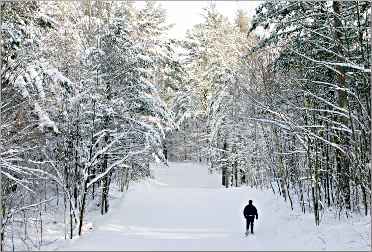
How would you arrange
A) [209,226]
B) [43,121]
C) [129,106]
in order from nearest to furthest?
[43,121]
[209,226]
[129,106]

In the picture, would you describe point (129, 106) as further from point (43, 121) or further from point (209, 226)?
point (43, 121)

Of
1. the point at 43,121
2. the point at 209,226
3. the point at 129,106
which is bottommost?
the point at 209,226

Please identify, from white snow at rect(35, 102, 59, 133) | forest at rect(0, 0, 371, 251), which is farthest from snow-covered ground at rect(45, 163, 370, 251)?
white snow at rect(35, 102, 59, 133)

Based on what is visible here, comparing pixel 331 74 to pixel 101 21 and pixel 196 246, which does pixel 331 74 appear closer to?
pixel 196 246

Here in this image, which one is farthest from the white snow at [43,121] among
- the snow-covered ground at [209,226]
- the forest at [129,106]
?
the snow-covered ground at [209,226]

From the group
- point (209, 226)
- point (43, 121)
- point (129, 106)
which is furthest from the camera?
point (129, 106)

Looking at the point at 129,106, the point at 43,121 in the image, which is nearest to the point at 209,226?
the point at 43,121

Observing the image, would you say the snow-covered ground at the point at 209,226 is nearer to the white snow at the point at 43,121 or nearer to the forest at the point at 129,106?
the forest at the point at 129,106

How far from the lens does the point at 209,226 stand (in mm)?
17062

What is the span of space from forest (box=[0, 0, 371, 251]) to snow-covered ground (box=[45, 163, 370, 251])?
91 centimetres

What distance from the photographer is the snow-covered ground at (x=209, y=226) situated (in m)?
12.3

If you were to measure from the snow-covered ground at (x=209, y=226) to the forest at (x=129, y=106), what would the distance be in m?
A: 0.91

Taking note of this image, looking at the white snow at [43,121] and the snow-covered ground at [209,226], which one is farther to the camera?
the white snow at [43,121]

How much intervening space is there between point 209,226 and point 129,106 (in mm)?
8487
